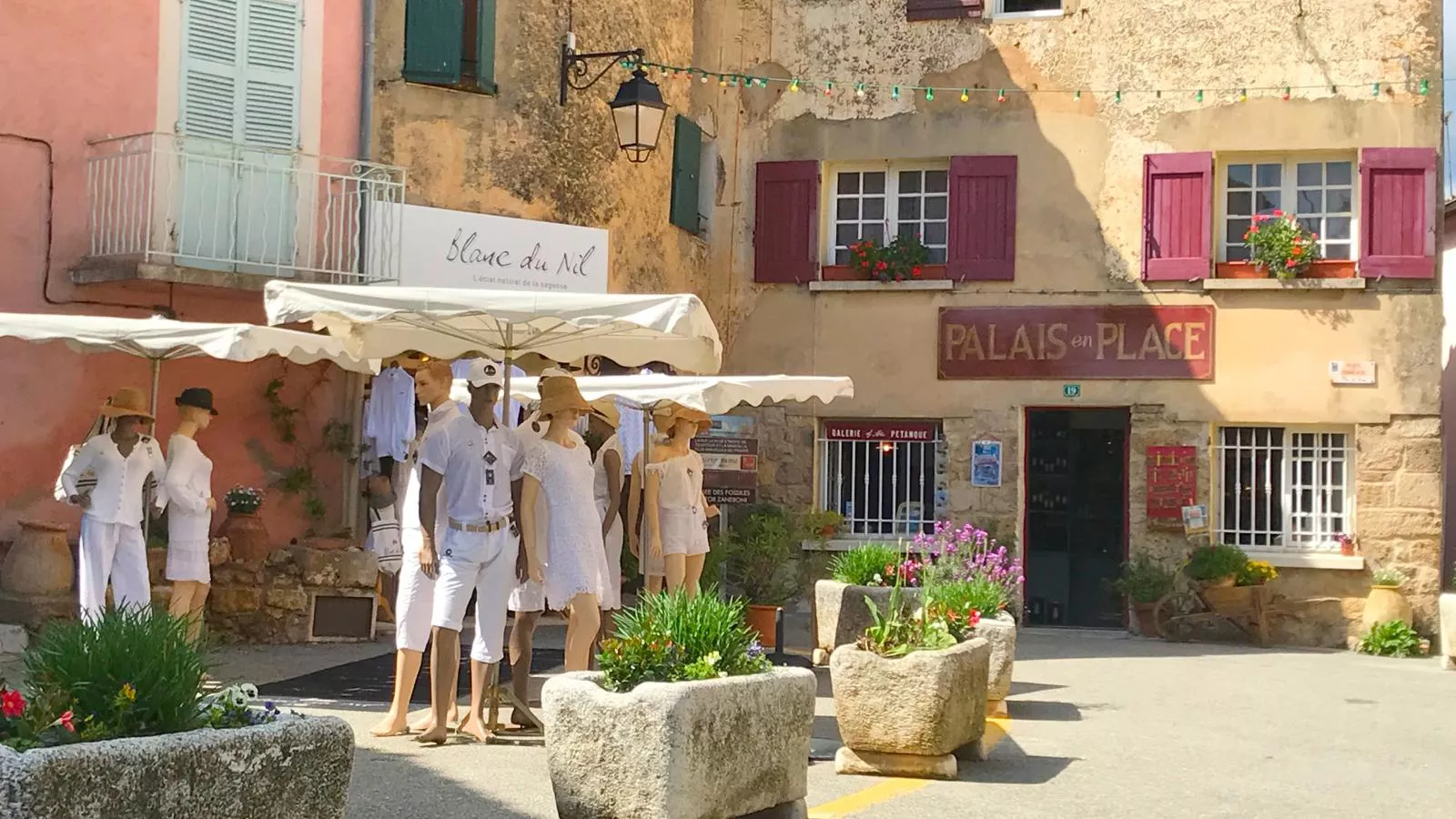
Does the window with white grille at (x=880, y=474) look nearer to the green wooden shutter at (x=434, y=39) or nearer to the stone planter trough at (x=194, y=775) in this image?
the green wooden shutter at (x=434, y=39)

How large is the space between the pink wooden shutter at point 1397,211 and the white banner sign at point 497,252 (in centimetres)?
757

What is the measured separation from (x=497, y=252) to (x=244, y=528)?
3.42 m

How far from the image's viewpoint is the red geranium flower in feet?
13.4

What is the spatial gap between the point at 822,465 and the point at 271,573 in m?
6.91

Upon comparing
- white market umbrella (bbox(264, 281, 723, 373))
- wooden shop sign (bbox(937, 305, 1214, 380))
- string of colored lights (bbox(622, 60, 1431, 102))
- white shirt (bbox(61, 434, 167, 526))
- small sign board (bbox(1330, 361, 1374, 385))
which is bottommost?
white shirt (bbox(61, 434, 167, 526))

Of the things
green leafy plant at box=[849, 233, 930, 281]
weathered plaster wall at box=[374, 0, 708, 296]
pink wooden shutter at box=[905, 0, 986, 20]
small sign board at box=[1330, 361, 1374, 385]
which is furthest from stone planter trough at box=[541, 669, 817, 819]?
pink wooden shutter at box=[905, 0, 986, 20]

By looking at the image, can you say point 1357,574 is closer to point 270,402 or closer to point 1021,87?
point 1021,87

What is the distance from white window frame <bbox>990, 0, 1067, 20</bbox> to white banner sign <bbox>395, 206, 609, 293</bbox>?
201 inches

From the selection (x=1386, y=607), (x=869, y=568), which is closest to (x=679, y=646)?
(x=869, y=568)

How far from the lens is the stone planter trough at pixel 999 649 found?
31.5 feet

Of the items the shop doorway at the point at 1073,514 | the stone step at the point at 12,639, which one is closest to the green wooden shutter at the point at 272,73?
the stone step at the point at 12,639

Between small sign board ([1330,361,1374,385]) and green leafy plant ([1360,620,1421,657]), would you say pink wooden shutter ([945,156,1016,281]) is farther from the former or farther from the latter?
green leafy plant ([1360,620,1421,657])

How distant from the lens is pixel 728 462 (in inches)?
680

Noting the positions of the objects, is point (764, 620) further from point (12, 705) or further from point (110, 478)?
point (12, 705)
